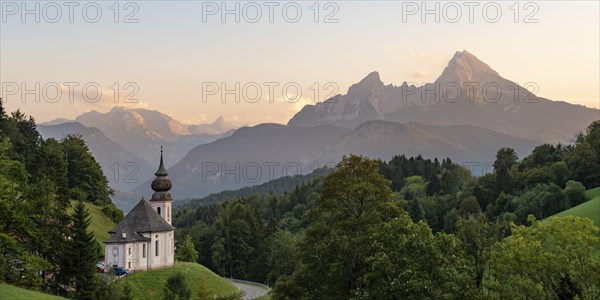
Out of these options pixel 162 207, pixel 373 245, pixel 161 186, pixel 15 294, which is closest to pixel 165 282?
pixel 162 207

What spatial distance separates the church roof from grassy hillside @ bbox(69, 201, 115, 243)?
12415mm

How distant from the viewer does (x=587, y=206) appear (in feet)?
250

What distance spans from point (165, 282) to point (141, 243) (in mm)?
7281

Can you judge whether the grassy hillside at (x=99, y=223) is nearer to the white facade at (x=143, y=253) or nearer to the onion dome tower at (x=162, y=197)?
the onion dome tower at (x=162, y=197)

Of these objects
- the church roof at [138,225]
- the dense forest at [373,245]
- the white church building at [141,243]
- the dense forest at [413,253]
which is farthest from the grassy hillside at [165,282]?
the dense forest at [413,253]

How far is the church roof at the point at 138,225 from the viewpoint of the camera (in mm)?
75812

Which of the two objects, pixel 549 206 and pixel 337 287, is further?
pixel 549 206

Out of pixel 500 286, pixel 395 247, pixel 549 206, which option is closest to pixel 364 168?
pixel 395 247

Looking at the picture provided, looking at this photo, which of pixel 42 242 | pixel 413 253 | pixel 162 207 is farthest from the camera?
pixel 162 207

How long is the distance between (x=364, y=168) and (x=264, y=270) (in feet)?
273

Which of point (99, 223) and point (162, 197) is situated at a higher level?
point (162, 197)

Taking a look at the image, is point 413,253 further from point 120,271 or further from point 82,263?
point 120,271

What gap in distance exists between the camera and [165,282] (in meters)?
71.1

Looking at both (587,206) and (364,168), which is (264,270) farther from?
(364,168)
